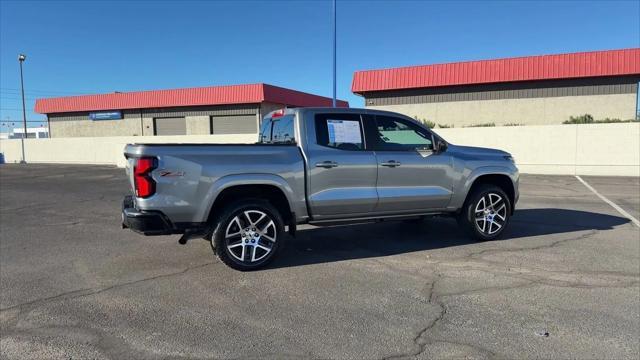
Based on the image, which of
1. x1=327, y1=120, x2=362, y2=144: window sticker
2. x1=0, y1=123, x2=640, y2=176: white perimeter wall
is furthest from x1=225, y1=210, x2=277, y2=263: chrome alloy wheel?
x1=0, y1=123, x2=640, y2=176: white perimeter wall

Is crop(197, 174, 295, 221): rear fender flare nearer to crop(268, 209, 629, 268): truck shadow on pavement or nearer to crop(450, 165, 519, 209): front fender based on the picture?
crop(268, 209, 629, 268): truck shadow on pavement

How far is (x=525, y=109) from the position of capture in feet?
82.1

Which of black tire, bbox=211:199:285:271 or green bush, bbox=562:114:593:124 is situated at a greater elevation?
green bush, bbox=562:114:593:124

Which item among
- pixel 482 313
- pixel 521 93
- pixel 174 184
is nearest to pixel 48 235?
pixel 174 184

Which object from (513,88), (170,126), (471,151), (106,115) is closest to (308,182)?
(471,151)

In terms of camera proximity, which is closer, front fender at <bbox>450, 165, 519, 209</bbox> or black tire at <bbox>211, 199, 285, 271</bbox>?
black tire at <bbox>211, 199, 285, 271</bbox>

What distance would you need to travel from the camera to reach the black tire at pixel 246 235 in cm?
511

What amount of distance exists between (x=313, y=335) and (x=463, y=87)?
80.3 ft

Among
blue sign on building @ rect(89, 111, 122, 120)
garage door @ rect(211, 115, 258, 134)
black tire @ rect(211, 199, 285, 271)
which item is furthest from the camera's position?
blue sign on building @ rect(89, 111, 122, 120)

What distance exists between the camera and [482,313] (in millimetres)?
4051

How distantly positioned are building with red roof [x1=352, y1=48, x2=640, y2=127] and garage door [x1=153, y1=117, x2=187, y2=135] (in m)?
16.7

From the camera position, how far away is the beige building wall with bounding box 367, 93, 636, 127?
2358 centimetres

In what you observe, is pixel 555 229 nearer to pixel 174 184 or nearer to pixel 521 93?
pixel 174 184

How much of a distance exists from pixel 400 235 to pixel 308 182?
2343 millimetres
